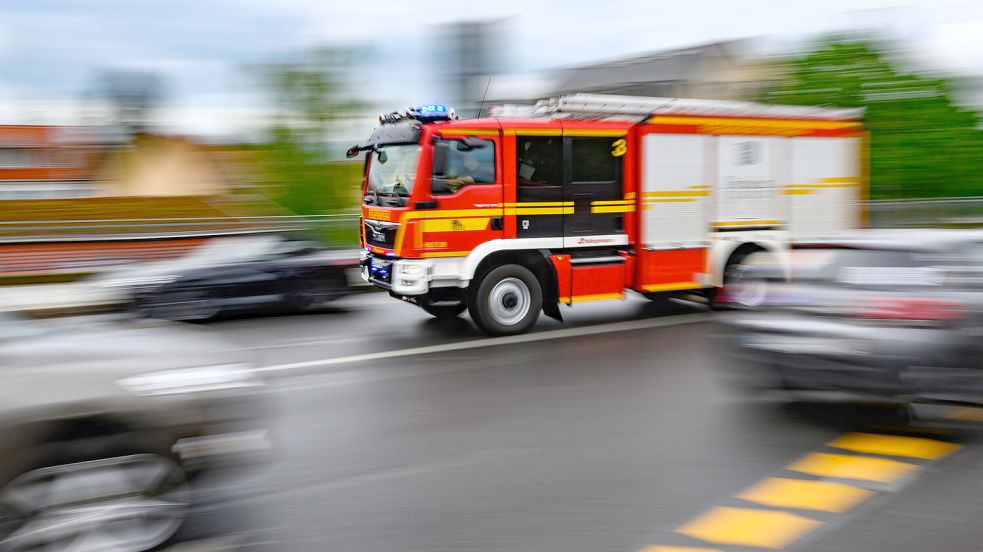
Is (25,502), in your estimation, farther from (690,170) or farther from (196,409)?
(690,170)

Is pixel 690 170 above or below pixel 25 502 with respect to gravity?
above

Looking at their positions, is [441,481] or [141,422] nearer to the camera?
[141,422]

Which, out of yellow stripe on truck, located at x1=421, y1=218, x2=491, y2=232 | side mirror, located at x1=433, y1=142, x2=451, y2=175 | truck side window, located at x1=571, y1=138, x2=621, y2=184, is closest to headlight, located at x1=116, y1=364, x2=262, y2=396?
yellow stripe on truck, located at x1=421, y1=218, x2=491, y2=232

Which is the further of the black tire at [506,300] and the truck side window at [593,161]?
the truck side window at [593,161]

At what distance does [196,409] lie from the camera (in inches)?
155

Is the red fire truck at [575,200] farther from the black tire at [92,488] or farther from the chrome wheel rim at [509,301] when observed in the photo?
the black tire at [92,488]

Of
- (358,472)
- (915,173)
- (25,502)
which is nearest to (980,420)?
(358,472)

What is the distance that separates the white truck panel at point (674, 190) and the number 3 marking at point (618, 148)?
26 cm

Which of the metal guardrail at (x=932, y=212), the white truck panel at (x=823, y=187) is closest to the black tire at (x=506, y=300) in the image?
the white truck panel at (x=823, y=187)

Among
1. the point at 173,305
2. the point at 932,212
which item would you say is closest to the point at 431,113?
the point at 173,305

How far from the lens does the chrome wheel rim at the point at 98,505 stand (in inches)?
138

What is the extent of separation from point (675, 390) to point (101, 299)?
837cm

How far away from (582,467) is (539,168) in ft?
18.3

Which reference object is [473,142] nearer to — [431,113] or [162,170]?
[431,113]
